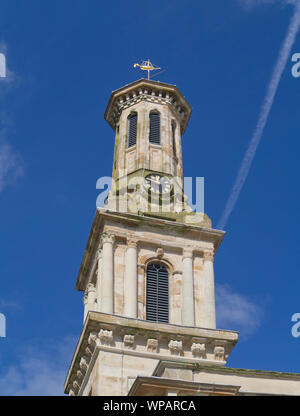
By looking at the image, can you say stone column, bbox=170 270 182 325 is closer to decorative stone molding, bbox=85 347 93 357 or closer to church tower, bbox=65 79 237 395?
church tower, bbox=65 79 237 395

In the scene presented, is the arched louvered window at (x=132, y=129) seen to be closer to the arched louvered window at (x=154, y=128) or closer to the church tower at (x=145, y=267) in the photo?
the church tower at (x=145, y=267)

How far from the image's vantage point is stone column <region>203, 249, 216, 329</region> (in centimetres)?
5069

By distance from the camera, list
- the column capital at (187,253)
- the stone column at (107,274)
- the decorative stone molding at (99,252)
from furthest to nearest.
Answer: the column capital at (187,253)
the decorative stone molding at (99,252)
the stone column at (107,274)

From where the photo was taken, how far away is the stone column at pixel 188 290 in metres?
50.3

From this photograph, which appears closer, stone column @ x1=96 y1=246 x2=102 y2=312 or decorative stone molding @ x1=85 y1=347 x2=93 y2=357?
decorative stone molding @ x1=85 y1=347 x2=93 y2=357

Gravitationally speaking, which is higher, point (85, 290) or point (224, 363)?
point (85, 290)

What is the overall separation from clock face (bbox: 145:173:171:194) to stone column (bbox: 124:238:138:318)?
6.01 m

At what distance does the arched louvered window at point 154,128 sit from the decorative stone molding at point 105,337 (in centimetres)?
1866

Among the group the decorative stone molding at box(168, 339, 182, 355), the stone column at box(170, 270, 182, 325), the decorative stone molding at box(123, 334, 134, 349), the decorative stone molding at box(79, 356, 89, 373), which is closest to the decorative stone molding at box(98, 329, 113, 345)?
the decorative stone molding at box(123, 334, 134, 349)

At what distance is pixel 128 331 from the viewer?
4741cm

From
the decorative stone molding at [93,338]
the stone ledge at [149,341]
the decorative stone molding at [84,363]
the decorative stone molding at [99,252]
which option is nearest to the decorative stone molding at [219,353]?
the stone ledge at [149,341]
